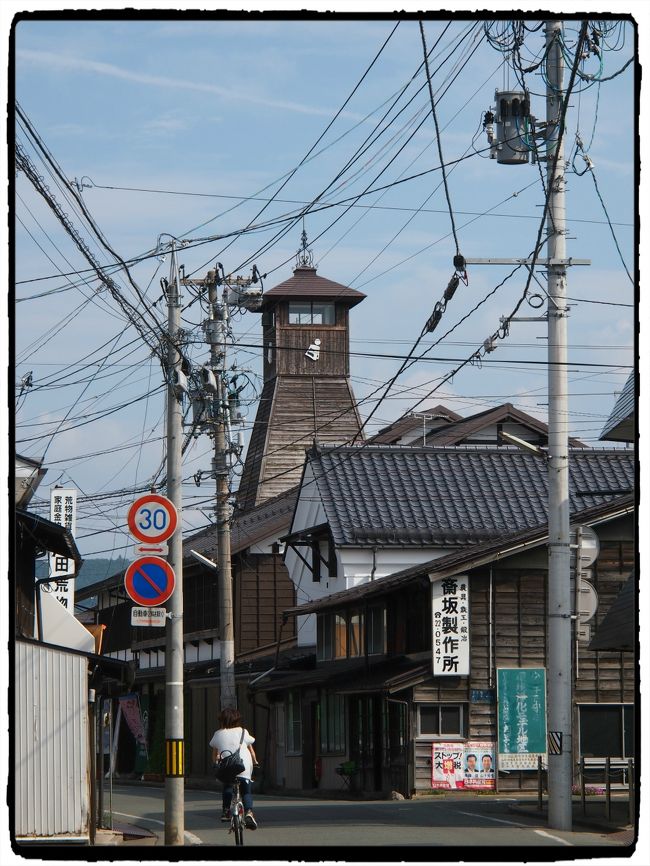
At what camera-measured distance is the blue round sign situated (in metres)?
18.4

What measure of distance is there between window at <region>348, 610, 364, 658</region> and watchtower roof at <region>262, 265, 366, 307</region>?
27.5 m

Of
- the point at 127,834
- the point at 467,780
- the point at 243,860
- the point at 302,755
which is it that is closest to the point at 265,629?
the point at 302,755

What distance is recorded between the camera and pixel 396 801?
88.6 feet

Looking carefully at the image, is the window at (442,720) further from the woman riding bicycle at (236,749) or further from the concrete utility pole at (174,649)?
the woman riding bicycle at (236,749)

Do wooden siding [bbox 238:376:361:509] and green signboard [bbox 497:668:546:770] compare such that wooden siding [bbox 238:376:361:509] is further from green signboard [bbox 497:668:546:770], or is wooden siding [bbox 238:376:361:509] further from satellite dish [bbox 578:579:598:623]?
satellite dish [bbox 578:579:598:623]

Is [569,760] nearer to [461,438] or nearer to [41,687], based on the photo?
[41,687]

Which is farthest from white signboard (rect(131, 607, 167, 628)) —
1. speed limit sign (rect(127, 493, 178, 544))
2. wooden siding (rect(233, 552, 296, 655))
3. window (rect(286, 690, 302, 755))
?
wooden siding (rect(233, 552, 296, 655))

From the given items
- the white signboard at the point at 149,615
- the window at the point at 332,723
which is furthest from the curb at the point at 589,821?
the window at the point at 332,723

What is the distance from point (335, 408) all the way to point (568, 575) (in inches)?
1698

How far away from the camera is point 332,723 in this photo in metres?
34.0

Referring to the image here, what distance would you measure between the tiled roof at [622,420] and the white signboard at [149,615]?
9048 millimetres

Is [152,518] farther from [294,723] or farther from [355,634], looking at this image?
[294,723]

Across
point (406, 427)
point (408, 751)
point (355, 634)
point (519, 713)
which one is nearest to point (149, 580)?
point (408, 751)

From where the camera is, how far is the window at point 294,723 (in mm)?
36844
